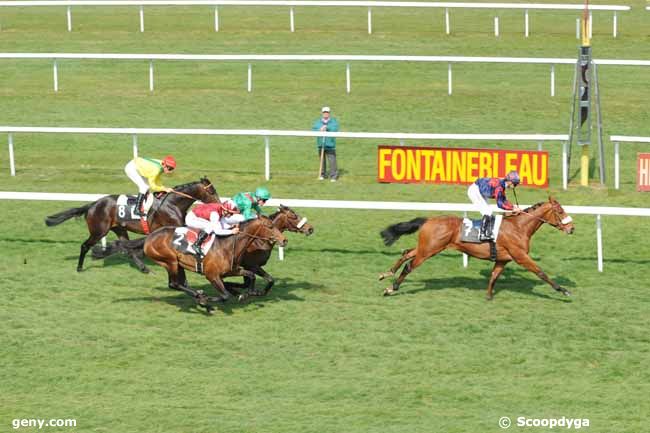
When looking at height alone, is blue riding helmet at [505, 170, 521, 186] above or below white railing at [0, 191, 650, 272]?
above

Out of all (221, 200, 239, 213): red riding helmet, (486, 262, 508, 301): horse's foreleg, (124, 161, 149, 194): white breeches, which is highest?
(124, 161, 149, 194): white breeches

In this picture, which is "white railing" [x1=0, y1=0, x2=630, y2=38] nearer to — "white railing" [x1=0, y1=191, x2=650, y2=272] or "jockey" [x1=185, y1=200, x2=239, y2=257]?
"white railing" [x1=0, y1=191, x2=650, y2=272]

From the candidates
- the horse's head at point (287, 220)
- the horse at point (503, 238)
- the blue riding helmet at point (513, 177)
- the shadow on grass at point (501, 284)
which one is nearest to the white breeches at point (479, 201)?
the horse at point (503, 238)

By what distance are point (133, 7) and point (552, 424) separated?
822 inches

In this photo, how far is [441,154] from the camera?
55.3 ft

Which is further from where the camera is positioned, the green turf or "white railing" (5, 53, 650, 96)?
"white railing" (5, 53, 650, 96)

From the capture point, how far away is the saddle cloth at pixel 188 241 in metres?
12.0

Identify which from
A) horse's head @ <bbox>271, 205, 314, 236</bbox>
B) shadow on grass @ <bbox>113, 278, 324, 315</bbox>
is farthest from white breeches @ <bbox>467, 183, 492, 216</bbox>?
horse's head @ <bbox>271, 205, 314, 236</bbox>

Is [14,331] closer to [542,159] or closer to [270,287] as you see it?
[270,287]

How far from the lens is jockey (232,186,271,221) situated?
482 inches

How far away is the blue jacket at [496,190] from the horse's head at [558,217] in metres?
0.43

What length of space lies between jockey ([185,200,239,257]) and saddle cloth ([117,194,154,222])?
1.12 meters
